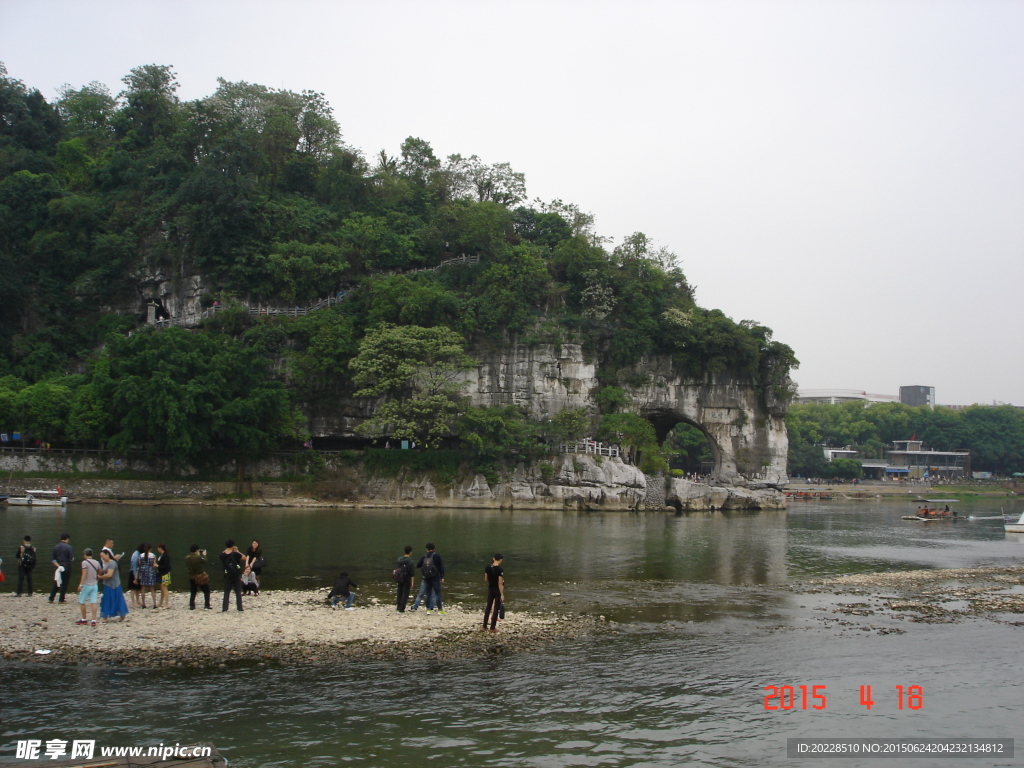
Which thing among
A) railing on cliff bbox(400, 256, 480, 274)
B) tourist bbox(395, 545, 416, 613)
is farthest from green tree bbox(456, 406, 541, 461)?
tourist bbox(395, 545, 416, 613)

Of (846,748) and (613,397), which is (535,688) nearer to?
(846,748)

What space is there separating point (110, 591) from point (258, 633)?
3.17 m

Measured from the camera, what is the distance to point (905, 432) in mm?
113625

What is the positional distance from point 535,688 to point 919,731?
5849mm

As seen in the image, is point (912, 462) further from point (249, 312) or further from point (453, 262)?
point (249, 312)

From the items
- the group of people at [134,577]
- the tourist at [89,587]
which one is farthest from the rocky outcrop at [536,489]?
the tourist at [89,587]

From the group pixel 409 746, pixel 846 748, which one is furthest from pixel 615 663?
pixel 409 746

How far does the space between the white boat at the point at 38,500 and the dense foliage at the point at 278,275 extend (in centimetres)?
440

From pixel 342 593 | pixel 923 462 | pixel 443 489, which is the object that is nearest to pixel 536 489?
pixel 443 489

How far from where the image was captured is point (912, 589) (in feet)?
73.8

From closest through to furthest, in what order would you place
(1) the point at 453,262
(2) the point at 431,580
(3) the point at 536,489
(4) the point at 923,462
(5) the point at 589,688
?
1. (5) the point at 589,688
2. (2) the point at 431,580
3. (3) the point at 536,489
4. (1) the point at 453,262
5. (4) the point at 923,462

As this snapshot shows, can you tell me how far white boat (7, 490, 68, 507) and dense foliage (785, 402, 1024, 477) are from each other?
266ft

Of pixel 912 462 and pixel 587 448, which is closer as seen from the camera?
pixel 587 448

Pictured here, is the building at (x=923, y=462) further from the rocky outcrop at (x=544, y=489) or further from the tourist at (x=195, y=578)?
the tourist at (x=195, y=578)
